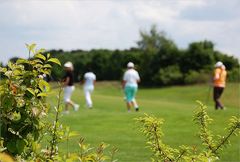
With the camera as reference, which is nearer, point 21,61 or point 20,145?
point 20,145

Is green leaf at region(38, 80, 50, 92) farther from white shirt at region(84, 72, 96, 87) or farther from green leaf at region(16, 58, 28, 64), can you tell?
white shirt at region(84, 72, 96, 87)

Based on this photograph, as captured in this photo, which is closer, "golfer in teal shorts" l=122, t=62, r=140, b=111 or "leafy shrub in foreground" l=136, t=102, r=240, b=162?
"leafy shrub in foreground" l=136, t=102, r=240, b=162

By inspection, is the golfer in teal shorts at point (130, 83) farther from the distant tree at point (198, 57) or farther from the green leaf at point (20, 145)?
the distant tree at point (198, 57)

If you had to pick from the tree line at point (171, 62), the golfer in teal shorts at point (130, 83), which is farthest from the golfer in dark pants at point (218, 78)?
the tree line at point (171, 62)

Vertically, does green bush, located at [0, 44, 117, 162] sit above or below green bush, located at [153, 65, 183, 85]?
above

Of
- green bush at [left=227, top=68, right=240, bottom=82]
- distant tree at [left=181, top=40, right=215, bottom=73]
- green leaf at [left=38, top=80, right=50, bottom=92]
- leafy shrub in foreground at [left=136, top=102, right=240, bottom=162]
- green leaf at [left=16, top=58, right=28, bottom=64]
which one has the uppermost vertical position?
green leaf at [left=16, top=58, right=28, bottom=64]

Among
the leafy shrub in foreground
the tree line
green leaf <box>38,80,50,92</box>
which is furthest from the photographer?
the tree line

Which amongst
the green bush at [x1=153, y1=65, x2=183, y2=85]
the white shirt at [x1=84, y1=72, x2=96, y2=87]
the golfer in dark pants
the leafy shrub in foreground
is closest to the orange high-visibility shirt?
the golfer in dark pants

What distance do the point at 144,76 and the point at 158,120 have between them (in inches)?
3218

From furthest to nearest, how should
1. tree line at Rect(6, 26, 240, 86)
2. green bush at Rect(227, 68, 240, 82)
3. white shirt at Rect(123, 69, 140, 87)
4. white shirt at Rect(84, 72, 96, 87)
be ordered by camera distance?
tree line at Rect(6, 26, 240, 86) < green bush at Rect(227, 68, 240, 82) < white shirt at Rect(84, 72, 96, 87) < white shirt at Rect(123, 69, 140, 87)

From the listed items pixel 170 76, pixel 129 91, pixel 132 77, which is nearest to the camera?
pixel 132 77

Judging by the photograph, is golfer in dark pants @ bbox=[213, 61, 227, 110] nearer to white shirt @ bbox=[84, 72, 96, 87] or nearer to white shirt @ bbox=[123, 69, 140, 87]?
white shirt @ bbox=[123, 69, 140, 87]

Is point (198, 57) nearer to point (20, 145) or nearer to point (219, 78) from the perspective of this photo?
point (219, 78)

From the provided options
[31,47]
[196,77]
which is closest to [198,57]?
[196,77]
